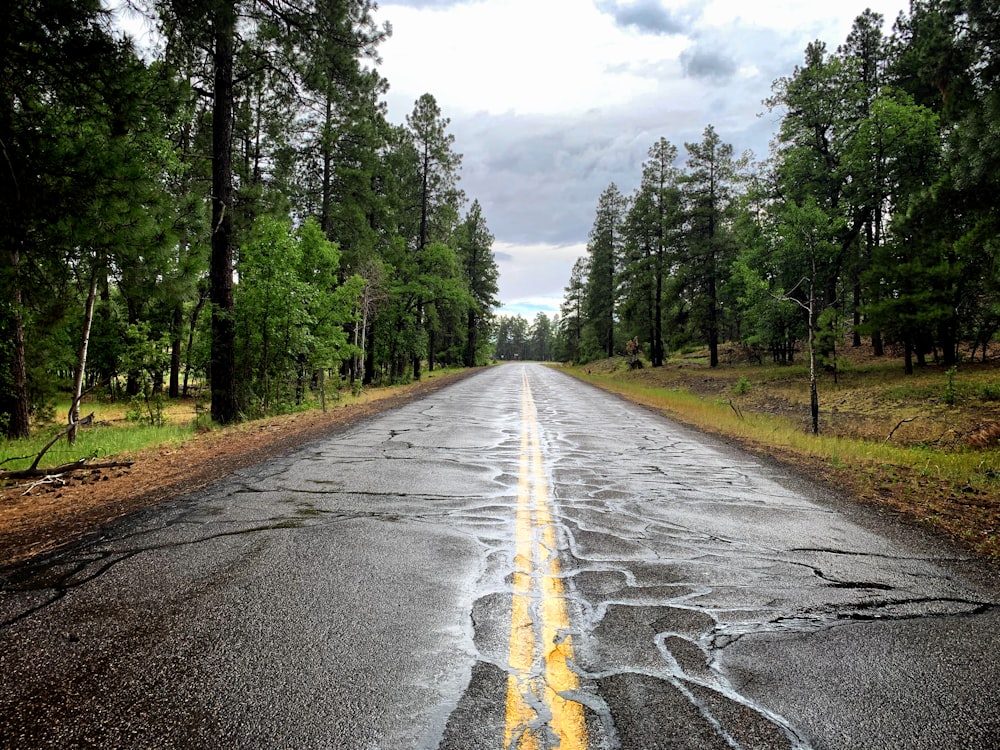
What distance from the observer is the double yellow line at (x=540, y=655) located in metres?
2.02

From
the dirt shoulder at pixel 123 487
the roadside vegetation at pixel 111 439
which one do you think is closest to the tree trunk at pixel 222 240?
the roadside vegetation at pixel 111 439

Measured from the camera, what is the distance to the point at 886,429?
41.4 ft

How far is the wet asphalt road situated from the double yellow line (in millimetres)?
16

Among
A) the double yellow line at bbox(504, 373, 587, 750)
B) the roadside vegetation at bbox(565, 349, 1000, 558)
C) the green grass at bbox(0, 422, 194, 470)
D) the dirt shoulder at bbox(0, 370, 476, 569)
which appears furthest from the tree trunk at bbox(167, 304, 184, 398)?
the double yellow line at bbox(504, 373, 587, 750)

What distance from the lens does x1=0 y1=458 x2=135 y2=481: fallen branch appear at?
648cm

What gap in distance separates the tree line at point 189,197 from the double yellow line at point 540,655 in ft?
20.3

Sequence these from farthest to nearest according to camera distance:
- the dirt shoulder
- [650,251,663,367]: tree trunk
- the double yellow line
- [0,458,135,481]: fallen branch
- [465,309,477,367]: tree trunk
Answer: [465,309,477,367]: tree trunk, [650,251,663,367]: tree trunk, [0,458,135,481]: fallen branch, the dirt shoulder, the double yellow line

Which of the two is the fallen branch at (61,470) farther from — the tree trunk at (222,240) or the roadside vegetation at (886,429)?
the roadside vegetation at (886,429)

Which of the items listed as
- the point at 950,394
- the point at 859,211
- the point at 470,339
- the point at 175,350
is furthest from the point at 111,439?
the point at 470,339

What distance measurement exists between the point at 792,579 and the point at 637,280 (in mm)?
35892

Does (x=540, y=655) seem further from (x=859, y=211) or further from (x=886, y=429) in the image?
(x=859, y=211)

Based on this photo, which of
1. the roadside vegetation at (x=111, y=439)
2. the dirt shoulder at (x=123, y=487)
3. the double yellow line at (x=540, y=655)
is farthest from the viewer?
the roadside vegetation at (x=111, y=439)

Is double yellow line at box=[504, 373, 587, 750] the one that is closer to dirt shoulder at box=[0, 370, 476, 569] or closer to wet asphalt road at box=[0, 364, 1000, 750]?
wet asphalt road at box=[0, 364, 1000, 750]

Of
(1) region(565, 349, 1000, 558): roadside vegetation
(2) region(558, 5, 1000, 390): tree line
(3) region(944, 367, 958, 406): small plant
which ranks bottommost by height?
(1) region(565, 349, 1000, 558): roadside vegetation
